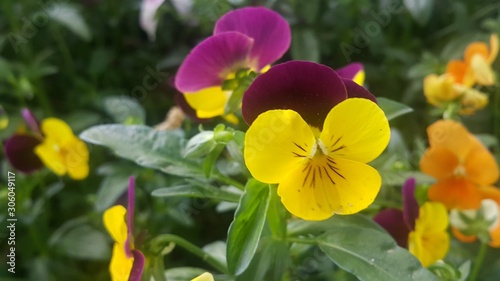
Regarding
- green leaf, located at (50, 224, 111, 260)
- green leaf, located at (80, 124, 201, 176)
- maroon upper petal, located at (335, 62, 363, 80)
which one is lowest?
green leaf, located at (50, 224, 111, 260)

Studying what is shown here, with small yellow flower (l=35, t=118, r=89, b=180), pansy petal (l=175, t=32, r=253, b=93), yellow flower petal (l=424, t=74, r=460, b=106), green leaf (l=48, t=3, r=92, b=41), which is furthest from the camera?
green leaf (l=48, t=3, r=92, b=41)

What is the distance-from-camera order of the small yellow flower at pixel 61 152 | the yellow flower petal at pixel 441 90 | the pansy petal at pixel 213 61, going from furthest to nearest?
the small yellow flower at pixel 61 152 < the yellow flower petal at pixel 441 90 < the pansy petal at pixel 213 61

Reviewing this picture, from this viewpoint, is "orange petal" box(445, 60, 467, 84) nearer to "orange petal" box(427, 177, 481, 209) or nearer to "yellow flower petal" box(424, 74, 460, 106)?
"yellow flower petal" box(424, 74, 460, 106)

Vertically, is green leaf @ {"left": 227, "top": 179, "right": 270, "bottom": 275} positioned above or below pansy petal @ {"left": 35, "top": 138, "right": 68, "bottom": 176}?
above

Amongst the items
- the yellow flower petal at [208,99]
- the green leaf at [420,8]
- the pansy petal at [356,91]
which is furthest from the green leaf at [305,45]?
the pansy petal at [356,91]

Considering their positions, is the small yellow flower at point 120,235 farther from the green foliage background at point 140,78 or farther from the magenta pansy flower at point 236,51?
the green foliage background at point 140,78

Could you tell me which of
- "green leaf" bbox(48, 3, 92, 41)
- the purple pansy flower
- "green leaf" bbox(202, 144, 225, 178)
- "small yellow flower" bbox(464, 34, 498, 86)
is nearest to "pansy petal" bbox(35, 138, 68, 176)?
"green leaf" bbox(48, 3, 92, 41)

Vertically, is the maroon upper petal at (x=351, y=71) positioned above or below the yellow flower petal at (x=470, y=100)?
above
